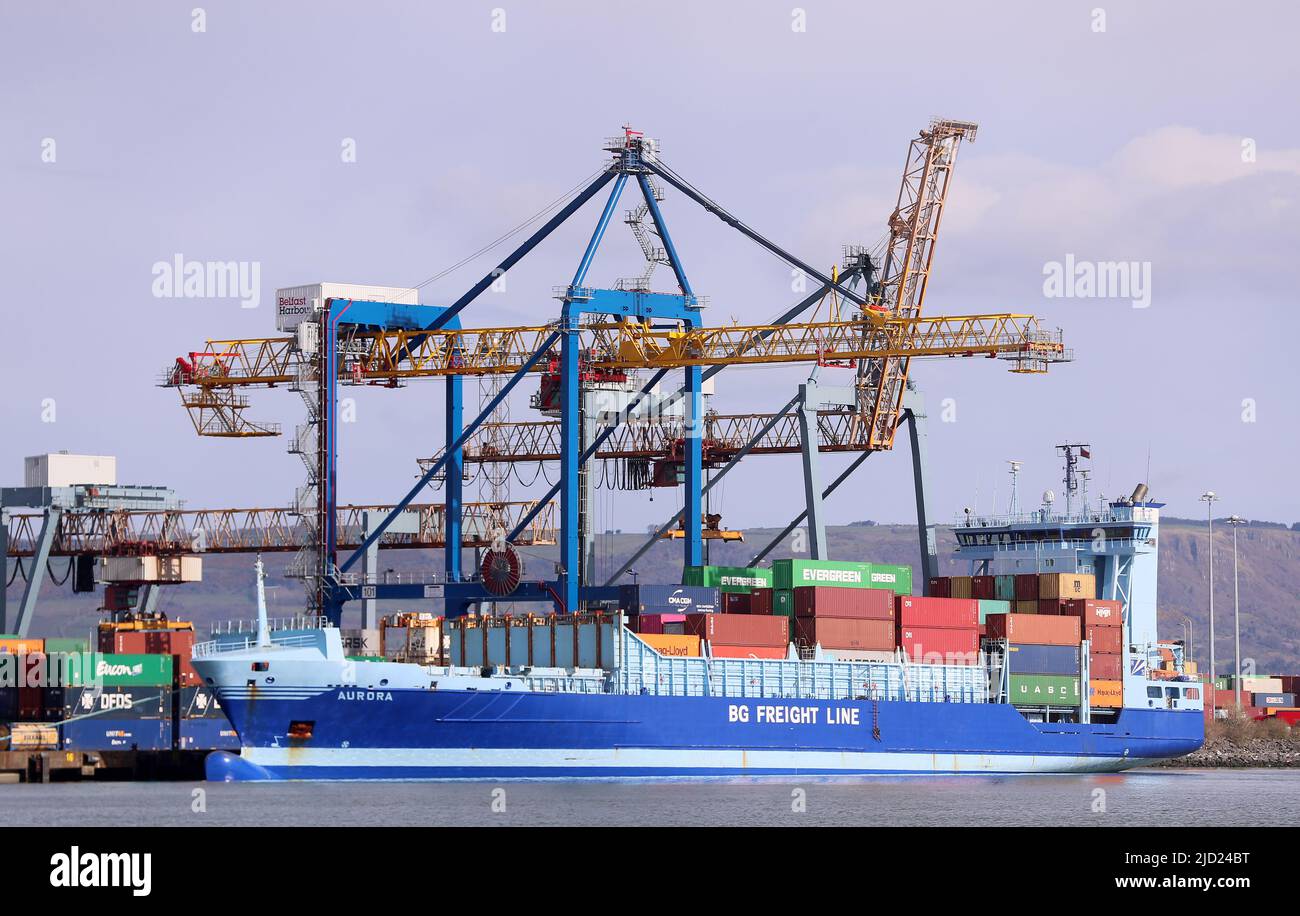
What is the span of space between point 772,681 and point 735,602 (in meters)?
4.06

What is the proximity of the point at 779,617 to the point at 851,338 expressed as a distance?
11.1 meters

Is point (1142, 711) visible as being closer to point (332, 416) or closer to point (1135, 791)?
point (1135, 791)

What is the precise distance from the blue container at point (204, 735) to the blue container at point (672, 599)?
58.6 feet

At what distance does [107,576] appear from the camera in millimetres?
89625

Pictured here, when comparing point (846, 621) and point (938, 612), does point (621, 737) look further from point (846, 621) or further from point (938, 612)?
point (938, 612)

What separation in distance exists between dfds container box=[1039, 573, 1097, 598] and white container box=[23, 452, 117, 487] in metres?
47.4

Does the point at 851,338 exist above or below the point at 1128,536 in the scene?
above

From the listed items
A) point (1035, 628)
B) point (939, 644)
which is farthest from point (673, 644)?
point (1035, 628)

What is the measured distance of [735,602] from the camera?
62.6 metres

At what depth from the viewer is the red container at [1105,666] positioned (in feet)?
217

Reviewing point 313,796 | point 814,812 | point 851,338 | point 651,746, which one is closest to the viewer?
A: point 814,812

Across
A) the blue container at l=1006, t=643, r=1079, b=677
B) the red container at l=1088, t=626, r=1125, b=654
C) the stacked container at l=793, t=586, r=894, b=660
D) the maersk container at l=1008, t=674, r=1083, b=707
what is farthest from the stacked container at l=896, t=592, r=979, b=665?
the red container at l=1088, t=626, r=1125, b=654

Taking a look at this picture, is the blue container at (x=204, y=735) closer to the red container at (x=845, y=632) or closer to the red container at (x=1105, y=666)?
the red container at (x=845, y=632)
